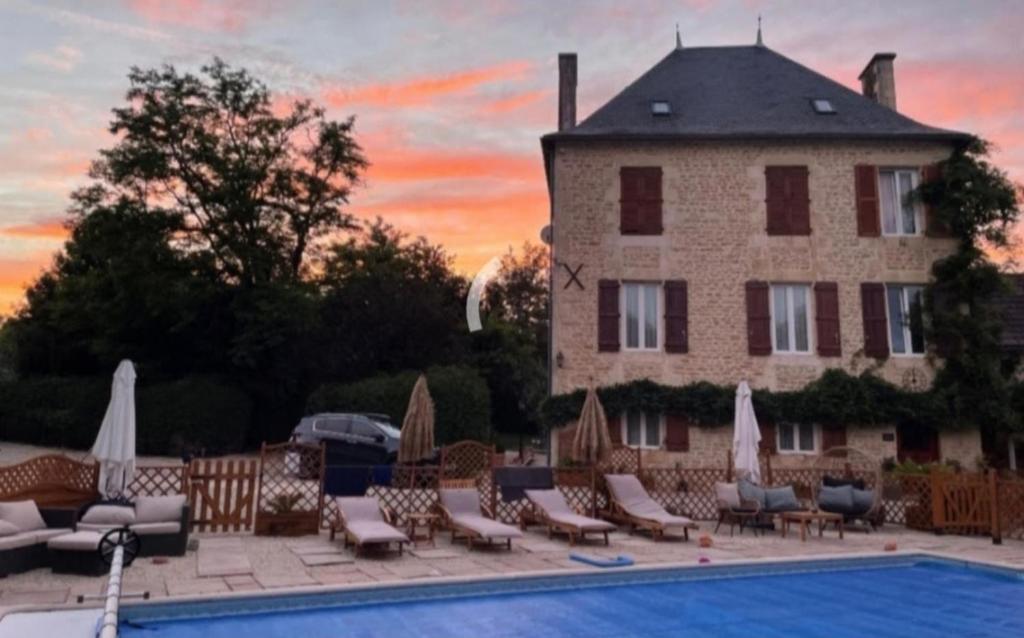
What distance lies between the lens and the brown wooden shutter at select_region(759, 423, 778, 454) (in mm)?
17312

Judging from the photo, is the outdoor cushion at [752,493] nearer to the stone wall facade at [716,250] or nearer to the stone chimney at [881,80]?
the stone wall facade at [716,250]

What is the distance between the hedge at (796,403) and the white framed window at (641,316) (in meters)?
1.10

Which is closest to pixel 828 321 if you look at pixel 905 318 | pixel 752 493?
pixel 905 318

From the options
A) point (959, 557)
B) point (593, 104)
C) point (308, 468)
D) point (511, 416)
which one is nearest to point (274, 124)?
point (593, 104)

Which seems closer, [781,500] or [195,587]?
[195,587]

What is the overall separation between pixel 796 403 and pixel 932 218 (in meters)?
6.04

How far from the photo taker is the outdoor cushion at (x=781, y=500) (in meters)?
11.0

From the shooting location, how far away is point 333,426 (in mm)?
17203

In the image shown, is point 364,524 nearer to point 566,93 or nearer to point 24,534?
point 24,534

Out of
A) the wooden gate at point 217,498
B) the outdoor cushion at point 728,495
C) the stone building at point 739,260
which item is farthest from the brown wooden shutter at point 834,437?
the wooden gate at point 217,498

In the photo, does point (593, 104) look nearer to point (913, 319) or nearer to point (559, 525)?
point (913, 319)

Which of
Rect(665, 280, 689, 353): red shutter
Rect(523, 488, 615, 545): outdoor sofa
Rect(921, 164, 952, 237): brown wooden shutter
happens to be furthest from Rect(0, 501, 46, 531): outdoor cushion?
Rect(921, 164, 952, 237): brown wooden shutter

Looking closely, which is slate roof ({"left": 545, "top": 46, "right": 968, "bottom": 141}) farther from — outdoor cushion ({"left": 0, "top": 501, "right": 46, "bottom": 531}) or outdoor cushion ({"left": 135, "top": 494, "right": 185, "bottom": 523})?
outdoor cushion ({"left": 0, "top": 501, "right": 46, "bottom": 531})

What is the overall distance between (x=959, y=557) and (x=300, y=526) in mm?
8651
